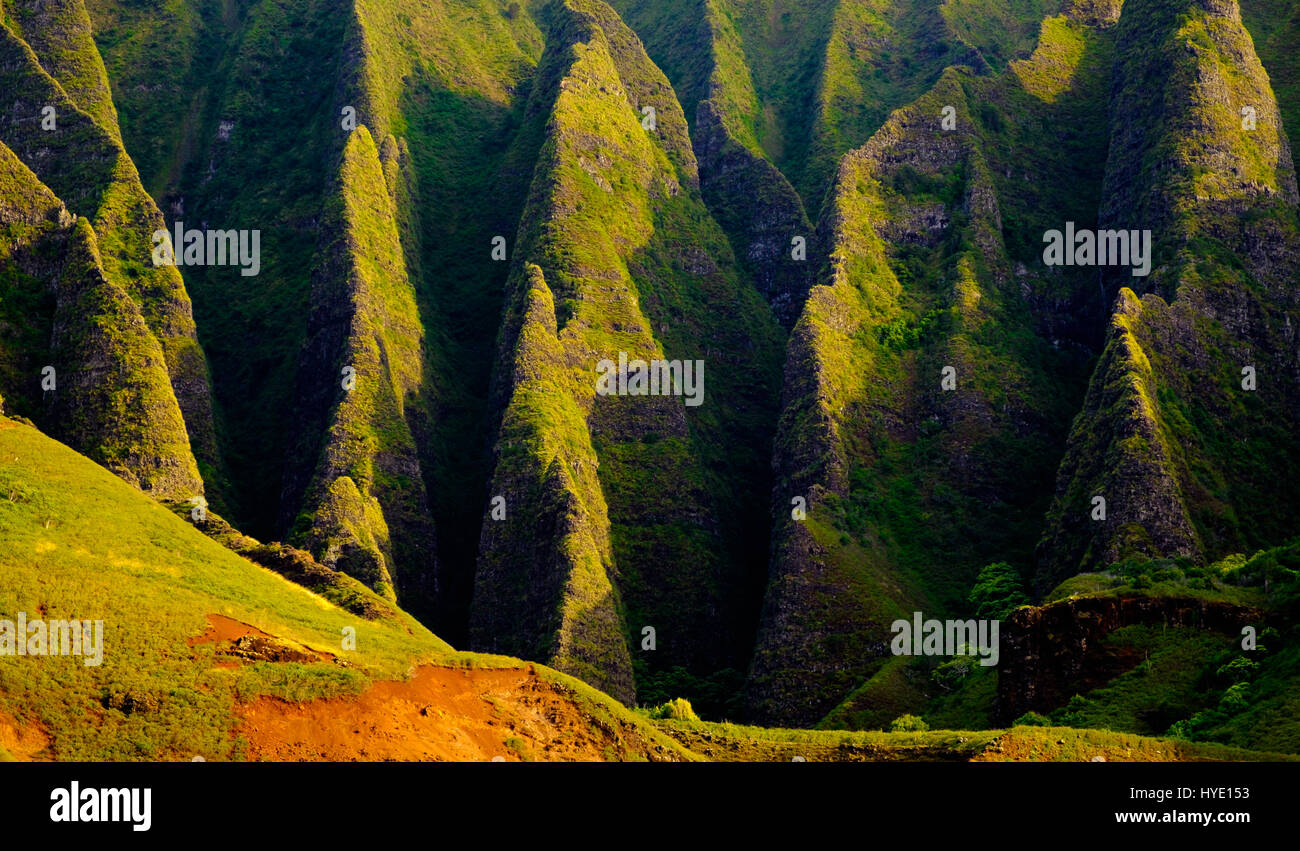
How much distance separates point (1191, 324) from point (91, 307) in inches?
3859

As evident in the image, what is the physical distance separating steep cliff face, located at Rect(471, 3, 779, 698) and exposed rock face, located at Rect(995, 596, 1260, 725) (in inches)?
1372

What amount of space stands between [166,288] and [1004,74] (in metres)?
109

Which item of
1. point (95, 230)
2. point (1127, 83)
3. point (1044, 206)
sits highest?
point (1127, 83)

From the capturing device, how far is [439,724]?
6756cm

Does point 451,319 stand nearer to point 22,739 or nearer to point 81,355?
point 81,355

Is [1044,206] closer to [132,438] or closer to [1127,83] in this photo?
[1127,83]

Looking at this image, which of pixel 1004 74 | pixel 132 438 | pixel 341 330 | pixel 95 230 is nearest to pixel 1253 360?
pixel 1004 74

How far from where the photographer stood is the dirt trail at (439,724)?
2520 inches

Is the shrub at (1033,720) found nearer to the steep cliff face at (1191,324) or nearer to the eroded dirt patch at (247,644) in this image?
A: the steep cliff face at (1191,324)

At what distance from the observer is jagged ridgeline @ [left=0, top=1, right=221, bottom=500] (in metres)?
120

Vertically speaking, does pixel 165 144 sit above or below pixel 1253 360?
above

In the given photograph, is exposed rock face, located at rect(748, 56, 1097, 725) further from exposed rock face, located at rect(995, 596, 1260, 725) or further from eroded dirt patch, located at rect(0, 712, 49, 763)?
eroded dirt patch, located at rect(0, 712, 49, 763)

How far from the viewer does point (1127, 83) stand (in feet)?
570

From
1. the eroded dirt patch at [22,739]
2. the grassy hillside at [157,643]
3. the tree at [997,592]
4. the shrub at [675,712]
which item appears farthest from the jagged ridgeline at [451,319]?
the eroded dirt patch at [22,739]
